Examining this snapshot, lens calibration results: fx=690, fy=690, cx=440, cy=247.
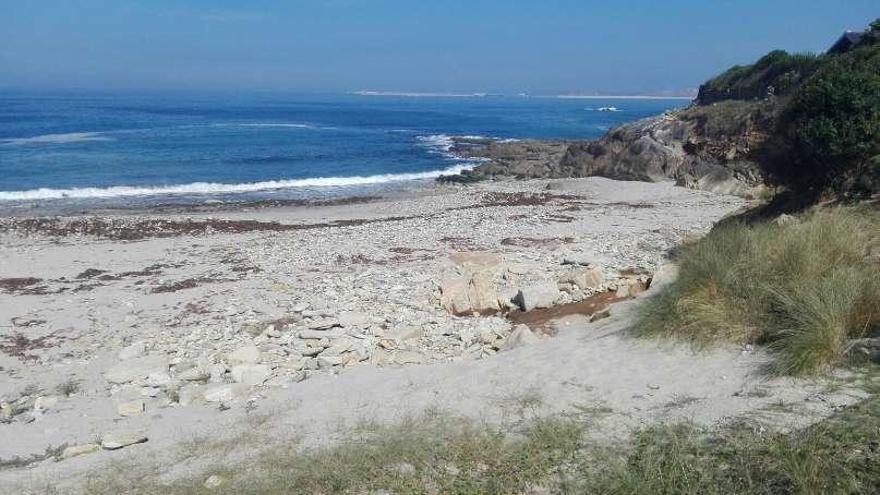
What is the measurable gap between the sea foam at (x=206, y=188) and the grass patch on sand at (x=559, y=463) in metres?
27.8

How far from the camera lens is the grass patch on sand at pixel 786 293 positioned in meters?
6.95

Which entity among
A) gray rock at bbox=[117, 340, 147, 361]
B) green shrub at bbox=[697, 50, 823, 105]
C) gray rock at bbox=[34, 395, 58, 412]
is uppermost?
green shrub at bbox=[697, 50, 823, 105]

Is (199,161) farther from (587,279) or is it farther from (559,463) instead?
(559,463)

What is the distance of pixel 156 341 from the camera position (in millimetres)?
11500

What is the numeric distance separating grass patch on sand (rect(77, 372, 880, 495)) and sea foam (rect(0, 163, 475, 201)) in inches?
1094

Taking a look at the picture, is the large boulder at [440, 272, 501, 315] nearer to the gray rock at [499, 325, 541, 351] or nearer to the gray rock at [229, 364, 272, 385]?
the gray rock at [499, 325, 541, 351]

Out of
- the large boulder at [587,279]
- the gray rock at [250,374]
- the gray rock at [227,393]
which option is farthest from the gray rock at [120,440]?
the large boulder at [587,279]

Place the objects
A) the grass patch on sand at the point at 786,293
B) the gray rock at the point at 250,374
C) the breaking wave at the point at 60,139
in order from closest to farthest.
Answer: the grass patch on sand at the point at 786,293 < the gray rock at the point at 250,374 < the breaking wave at the point at 60,139

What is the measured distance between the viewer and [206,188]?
33719mm

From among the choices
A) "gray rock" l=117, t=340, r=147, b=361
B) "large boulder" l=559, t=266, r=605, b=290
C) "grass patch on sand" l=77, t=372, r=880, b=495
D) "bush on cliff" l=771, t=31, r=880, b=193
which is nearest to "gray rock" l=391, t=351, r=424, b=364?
"grass patch on sand" l=77, t=372, r=880, b=495

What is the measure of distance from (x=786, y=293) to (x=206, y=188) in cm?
3034

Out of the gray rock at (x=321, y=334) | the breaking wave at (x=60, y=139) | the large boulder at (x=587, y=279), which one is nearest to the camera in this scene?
the gray rock at (x=321, y=334)

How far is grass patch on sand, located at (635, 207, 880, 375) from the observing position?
22.8 feet

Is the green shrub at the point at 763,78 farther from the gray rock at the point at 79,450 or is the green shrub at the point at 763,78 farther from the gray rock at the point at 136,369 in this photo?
the gray rock at the point at 79,450
